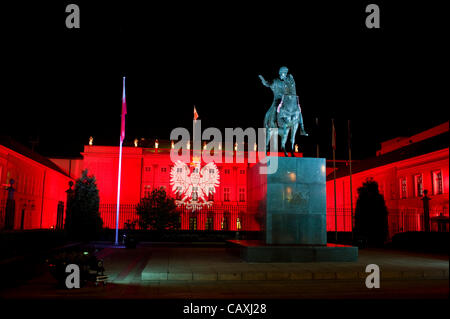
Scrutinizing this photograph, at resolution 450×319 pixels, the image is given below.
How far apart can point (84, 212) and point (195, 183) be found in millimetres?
21306

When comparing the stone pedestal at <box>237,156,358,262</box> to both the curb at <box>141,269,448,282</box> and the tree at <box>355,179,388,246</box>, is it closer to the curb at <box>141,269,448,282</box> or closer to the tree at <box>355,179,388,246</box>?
the curb at <box>141,269,448,282</box>

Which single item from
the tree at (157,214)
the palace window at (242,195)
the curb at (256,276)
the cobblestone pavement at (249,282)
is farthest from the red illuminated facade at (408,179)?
the curb at (256,276)

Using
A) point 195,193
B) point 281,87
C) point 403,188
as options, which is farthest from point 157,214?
point 281,87

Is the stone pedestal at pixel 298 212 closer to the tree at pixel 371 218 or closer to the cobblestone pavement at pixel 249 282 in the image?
the cobblestone pavement at pixel 249 282

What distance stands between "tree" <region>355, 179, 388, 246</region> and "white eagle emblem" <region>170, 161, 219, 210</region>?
20517 mm

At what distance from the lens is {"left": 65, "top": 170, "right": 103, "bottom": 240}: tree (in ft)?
79.5

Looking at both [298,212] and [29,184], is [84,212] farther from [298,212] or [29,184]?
[298,212]

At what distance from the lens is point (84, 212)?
985 inches

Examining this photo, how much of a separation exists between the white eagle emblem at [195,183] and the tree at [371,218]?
20.5 m

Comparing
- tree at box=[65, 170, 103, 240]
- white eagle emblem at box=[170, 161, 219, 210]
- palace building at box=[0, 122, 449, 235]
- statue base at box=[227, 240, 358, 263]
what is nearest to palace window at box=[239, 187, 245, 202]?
palace building at box=[0, 122, 449, 235]

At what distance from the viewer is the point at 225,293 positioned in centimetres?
724

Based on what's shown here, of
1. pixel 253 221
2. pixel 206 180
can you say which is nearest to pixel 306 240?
pixel 253 221

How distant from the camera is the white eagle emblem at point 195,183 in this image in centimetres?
4431
